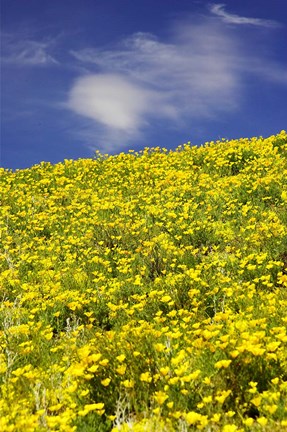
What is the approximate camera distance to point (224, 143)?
664 inches

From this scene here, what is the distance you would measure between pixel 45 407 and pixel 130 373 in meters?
0.79

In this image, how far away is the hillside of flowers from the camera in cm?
392

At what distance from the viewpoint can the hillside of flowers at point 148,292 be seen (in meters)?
3.92

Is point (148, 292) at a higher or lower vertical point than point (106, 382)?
higher

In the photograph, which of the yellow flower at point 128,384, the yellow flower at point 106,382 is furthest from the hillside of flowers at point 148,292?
the yellow flower at point 106,382

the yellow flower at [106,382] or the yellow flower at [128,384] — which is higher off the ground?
the yellow flower at [106,382]

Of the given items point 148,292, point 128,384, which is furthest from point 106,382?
point 148,292

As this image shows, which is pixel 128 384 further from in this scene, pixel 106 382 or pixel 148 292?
pixel 148 292

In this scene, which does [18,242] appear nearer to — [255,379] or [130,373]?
[130,373]

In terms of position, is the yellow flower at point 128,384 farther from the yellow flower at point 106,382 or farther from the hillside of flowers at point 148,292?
the yellow flower at point 106,382

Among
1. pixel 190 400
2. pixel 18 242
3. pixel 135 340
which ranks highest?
pixel 18 242

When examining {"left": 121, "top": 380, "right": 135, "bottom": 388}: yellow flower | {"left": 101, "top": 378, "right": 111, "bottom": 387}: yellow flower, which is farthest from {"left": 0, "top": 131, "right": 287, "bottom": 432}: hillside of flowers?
{"left": 101, "top": 378, "right": 111, "bottom": 387}: yellow flower

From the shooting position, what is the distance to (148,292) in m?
7.16

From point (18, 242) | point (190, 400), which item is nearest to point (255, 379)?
point (190, 400)
